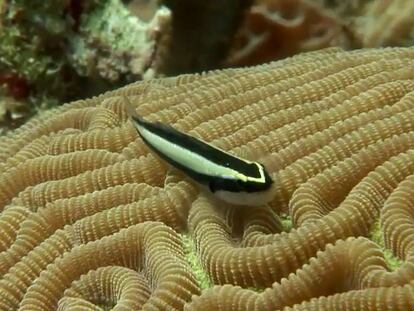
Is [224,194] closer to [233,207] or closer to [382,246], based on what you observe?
[233,207]

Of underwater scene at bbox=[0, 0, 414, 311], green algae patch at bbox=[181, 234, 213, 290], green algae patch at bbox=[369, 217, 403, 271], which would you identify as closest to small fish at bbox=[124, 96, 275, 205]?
underwater scene at bbox=[0, 0, 414, 311]

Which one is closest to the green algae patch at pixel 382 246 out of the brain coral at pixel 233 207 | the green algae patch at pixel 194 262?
the brain coral at pixel 233 207

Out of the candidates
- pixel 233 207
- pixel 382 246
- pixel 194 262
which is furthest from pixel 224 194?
pixel 382 246

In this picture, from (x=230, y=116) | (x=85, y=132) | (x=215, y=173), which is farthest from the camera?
(x=85, y=132)

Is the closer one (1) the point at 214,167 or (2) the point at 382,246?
(2) the point at 382,246

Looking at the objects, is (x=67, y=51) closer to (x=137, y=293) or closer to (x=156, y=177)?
(x=156, y=177)

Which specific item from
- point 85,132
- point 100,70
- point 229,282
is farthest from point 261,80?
point 100,70

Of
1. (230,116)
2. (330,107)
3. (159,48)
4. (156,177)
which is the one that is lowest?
(159,48)

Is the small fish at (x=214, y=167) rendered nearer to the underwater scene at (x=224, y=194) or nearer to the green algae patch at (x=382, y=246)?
the underwater scene at (x=224, y=194)
